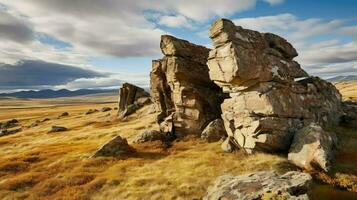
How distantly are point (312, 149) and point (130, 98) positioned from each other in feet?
289

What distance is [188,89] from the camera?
204 ft

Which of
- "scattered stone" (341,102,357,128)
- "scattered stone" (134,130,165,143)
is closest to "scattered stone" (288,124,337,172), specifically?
"scattered stone" (341,102,357,128)

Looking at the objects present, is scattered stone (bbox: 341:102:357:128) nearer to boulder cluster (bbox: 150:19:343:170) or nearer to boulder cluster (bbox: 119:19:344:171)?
boulder cluster (bbox: 119:19:344:171)

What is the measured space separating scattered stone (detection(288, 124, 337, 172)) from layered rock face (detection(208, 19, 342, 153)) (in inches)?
105

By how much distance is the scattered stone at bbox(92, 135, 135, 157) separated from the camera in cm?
5294

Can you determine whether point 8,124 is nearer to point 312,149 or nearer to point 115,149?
point 115,149

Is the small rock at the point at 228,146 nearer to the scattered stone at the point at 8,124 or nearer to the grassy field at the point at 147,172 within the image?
the grassy field at the point at 147,172

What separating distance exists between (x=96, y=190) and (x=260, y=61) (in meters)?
29.2

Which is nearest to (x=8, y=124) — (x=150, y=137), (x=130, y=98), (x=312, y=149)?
(x=130, y=98)

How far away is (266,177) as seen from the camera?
30234 millimetres

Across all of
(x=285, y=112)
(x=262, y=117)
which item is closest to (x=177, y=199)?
(x=262, y=117)

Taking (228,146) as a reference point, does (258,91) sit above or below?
above

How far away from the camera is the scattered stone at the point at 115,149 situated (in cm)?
5294

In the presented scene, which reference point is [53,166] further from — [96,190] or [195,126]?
[195,126]
